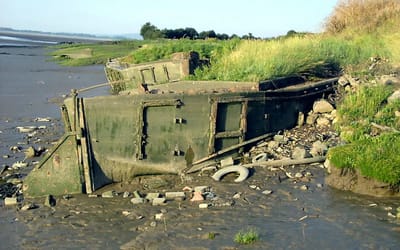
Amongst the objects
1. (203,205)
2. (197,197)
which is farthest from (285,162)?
(203,205)

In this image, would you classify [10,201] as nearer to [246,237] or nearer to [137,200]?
[137,200]

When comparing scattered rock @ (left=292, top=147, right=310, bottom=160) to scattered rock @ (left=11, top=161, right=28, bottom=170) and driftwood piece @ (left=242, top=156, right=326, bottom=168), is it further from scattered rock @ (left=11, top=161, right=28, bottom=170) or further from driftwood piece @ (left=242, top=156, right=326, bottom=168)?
scattered rock @ (left=11, top=161, right=28, bottom=170)

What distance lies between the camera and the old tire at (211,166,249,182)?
33.2 ft

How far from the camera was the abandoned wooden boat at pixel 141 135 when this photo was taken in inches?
391

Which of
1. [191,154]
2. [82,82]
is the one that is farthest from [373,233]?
[82,82]

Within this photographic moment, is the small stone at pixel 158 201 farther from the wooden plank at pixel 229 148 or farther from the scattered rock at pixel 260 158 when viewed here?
the scattered rock at pixel 260 158

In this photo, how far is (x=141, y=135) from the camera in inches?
407

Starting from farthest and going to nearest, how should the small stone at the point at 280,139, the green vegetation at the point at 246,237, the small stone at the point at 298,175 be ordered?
the small stone at the point at 280,139 → the small stone at the point at 298,175 → the green vegetation at the point at 246,237

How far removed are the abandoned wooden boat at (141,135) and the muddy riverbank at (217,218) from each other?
32cm

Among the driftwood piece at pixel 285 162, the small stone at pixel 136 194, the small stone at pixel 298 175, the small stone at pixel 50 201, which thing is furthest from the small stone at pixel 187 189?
the small stone at pixel 50 201

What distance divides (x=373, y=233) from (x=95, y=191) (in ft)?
15.8

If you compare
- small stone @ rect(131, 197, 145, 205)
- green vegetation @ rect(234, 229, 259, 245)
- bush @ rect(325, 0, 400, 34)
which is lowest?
small stone @ rect(131, 197, 145, 205)

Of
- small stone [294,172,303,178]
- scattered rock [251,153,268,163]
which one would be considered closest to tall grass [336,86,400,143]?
small stone [294,172,303,178]

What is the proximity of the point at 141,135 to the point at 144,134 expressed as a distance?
8 cm
